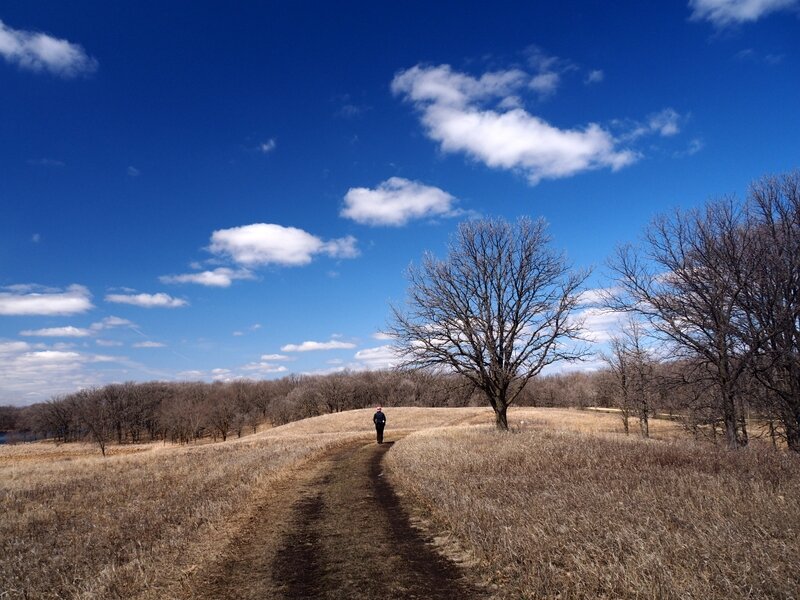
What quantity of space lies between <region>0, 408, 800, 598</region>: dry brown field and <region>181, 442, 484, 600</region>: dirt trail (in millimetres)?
466

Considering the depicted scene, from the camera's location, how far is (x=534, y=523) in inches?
280

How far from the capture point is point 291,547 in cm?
770

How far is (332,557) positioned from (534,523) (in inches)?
123

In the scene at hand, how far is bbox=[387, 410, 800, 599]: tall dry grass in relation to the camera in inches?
193

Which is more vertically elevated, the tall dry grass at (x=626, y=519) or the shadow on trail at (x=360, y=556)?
the tall dry grass at (x=626, y=519)

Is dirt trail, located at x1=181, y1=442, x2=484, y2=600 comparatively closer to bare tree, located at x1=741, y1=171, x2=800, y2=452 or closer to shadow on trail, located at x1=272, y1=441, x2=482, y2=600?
shadow on trail, located at x1=272, y1=441, x2=482, y2=600

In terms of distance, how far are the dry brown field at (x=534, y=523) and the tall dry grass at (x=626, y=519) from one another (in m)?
0.02

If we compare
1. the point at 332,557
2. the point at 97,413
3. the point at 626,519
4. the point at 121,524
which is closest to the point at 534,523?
the point at 626,519

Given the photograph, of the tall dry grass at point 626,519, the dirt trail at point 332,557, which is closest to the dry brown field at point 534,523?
the tall dry grass at point 626,519

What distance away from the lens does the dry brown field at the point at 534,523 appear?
517 centimetres

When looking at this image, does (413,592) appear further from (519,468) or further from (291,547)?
(519,468)

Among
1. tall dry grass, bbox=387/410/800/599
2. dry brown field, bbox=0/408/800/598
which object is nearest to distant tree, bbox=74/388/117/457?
dry brown field, bbox=0/408/800/598

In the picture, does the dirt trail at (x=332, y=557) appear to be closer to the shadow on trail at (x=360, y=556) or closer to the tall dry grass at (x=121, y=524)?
the shadow on trail at (x=360, y=556)

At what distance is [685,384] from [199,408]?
277 feet
